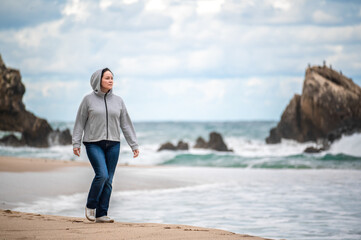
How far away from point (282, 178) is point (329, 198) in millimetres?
4627

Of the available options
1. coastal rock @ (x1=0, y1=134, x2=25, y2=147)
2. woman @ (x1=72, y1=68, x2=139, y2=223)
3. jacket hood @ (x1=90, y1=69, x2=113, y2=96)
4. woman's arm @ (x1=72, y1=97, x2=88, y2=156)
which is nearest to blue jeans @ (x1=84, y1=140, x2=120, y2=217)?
woman @ (x1=72, y1=68, x2=139, y2=223)

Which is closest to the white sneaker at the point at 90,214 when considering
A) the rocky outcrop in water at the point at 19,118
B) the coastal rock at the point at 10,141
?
the coastal rock at the point at 10,141

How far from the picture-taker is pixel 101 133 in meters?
5.59

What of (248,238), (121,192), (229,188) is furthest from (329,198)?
(248,238)

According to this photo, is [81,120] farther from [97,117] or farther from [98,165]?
[98,165]

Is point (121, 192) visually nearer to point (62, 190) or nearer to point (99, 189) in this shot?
point (62, 190)

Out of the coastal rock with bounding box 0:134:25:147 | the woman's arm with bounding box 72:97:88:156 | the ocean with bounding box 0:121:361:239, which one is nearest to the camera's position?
the woman's arm with bounding box 72:97:88:156

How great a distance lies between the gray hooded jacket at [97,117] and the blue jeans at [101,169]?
3.8 inches

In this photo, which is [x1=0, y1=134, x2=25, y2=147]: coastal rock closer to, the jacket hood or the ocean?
the ocean

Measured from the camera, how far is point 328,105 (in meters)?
28.7

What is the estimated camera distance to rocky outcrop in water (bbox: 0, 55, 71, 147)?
33.3 metres

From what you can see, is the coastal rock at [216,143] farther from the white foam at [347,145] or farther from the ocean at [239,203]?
the ocean at [239,203]

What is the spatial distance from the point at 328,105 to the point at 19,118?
869 inches

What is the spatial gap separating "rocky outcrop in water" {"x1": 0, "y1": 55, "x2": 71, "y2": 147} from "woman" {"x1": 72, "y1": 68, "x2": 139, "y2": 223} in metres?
28.2
